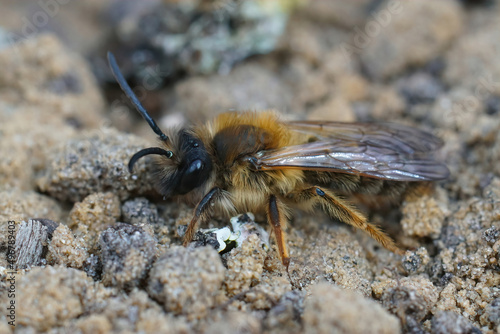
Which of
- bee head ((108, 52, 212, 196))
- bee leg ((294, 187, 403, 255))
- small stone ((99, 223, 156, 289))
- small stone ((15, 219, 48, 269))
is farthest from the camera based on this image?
bee leg ((294, 187, 403, 255))

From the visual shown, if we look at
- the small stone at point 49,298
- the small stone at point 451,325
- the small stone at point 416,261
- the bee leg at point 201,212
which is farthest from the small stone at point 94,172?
the small stone at point 451,325

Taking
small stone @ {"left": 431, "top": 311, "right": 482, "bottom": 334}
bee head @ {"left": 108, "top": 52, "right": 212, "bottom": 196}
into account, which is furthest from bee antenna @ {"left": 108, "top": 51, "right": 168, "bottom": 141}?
small stone @ {"left": 431, "top": 311, "right": 482, "bottom": 334}

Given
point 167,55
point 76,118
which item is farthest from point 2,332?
point 167,55

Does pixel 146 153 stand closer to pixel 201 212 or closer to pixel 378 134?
pixel 201 212

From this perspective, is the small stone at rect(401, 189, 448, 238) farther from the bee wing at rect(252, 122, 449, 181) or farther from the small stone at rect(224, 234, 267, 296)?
the small stone at rect(224, 234, 267, 296)

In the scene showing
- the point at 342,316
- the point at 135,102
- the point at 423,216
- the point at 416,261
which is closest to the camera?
the point at 342,316

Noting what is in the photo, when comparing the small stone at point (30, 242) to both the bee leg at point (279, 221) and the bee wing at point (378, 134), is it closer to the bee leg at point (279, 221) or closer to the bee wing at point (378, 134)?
the bee leg at point (279, 221)

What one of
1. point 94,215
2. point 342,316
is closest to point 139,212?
point 94,215
